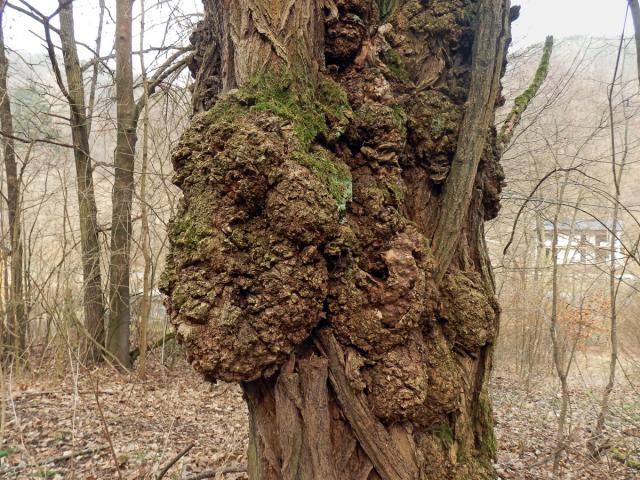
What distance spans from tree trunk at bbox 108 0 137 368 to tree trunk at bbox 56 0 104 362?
0.28 m

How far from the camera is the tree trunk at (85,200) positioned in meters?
7.54

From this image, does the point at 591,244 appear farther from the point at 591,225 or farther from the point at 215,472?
the point at 591,225

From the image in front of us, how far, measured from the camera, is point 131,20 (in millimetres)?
7746

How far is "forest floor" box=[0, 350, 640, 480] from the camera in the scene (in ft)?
11.8

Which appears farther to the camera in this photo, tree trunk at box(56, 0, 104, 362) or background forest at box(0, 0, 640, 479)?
tree trunk at box(56, 0, 104, 362)

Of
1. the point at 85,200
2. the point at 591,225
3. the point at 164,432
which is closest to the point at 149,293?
the point at 85,200

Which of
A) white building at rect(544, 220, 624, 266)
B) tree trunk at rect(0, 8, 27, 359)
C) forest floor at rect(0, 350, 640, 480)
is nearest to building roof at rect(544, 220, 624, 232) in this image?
white building at rect(544, 220, 624, 266)

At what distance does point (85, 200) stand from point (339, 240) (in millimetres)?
7467

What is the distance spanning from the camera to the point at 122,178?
25.3ft

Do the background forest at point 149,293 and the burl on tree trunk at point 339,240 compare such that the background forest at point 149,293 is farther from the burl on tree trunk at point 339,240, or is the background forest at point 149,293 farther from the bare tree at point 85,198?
the burl on tree trunk at point 339,240

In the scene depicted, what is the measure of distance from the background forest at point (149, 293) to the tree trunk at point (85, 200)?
0.09 feet

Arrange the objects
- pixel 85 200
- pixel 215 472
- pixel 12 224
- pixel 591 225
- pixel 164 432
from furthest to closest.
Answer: pixel 591 225 < pixel 85 200 < pixel 12 224 < pixel 164 432 < pixel 215 472

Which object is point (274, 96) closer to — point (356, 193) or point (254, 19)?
point (254, 19)

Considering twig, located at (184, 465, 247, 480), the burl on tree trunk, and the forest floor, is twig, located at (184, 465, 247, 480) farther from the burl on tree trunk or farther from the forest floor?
the burl on tree trunk
